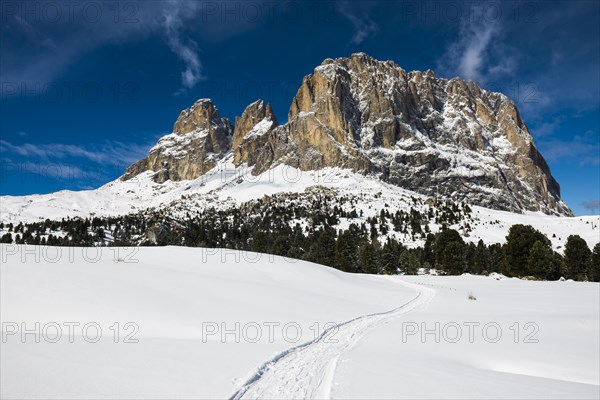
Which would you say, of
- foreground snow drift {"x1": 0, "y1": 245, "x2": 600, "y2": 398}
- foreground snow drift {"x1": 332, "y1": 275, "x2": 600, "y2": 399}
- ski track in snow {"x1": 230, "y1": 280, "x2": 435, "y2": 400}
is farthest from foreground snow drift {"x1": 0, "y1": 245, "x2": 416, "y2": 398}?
foreground snow drift {"x1": 332, "y1": 275, "x2": 600, "y2": 399}

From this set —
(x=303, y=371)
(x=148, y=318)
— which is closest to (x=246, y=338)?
(x=303, y=371)

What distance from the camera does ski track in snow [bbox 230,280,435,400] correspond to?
7732 mm

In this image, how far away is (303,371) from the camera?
9180 mm

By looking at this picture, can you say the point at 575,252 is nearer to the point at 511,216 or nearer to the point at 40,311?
the point at 40,311

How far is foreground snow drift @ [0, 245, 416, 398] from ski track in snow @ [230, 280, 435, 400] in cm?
30

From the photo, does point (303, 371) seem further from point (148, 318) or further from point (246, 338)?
point (148, 318)

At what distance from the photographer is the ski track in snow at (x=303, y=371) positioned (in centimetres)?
773

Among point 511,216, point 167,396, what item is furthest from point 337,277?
point 511,216

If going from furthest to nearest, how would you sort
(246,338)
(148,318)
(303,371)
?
(148,318) < (246,338) < (303,371)

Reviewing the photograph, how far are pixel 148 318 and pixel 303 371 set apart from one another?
7056 millimetres

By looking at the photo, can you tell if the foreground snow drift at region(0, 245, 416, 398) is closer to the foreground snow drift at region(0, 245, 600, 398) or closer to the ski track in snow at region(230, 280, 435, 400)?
the foreground snow drift at region(0, 245, 600, 398)

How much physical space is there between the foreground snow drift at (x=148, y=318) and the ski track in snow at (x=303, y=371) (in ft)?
0.98

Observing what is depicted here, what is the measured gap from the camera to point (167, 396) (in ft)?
22.3

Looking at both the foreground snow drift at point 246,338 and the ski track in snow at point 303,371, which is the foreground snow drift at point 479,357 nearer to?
the foreground snow drift at point 246,338
